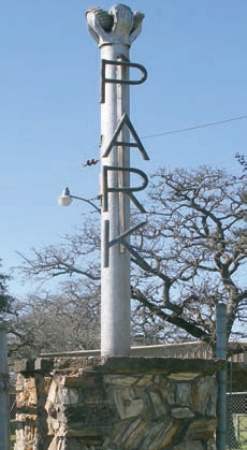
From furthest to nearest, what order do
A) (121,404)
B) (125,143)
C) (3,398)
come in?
(125,143) < (3,398) < (121,404)

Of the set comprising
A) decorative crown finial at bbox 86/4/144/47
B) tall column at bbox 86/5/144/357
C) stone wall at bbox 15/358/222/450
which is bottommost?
stone wall at bbox 15/358/222/450

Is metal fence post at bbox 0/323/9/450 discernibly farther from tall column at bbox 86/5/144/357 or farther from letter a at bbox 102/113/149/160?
letter a at bbox 102/113/149/160

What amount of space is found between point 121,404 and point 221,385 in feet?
3.20

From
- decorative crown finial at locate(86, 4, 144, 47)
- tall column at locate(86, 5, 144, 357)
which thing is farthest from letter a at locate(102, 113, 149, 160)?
decorative crown finial at locate(86, 4, 144, 47)

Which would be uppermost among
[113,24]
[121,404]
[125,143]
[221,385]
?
[113,24]

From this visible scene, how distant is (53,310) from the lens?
31.4 m

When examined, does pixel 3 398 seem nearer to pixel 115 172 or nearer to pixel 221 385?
pixel 221 385

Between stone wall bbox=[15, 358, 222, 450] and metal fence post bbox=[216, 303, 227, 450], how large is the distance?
6 cm

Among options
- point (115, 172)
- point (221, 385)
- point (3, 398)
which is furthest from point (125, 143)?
point (3, 398)

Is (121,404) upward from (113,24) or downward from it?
downward

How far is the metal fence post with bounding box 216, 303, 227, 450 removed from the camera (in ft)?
22.9

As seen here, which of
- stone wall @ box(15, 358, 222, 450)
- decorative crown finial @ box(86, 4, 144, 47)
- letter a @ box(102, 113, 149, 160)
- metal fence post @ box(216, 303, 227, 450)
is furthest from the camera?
decorative crown finial @ box(86, 4, 144, 47)

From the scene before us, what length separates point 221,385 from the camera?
7.07 meters

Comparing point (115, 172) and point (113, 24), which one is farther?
point (113, 24)
